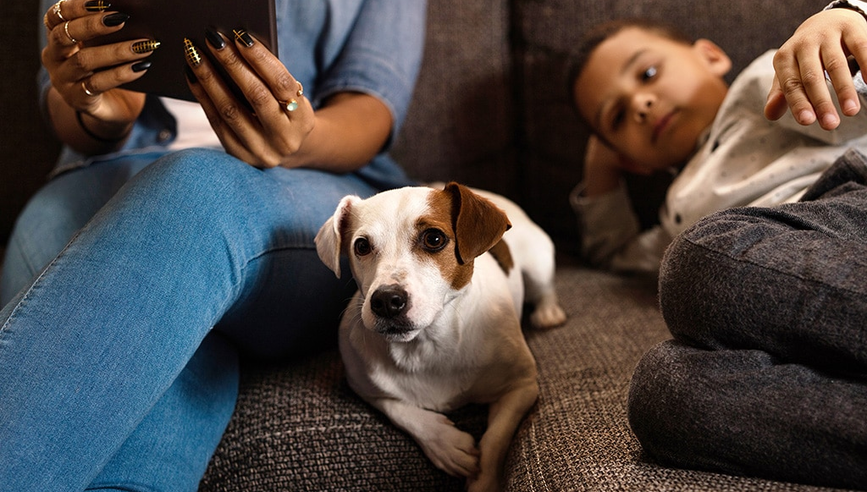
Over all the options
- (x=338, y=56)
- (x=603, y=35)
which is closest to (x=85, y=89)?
(x=338, y=56)

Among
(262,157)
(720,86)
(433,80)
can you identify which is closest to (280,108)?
(262,157)

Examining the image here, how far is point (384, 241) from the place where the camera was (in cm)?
88

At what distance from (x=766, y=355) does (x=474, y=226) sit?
0.38 meters

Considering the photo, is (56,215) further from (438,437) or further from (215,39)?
(438,437)

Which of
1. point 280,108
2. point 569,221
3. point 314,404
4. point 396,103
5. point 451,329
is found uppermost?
point 280,108

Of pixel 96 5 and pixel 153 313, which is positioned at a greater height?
pixel 96 5

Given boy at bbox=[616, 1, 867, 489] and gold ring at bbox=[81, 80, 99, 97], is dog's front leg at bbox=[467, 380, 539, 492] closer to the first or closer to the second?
boy at bbox=[616, 1, 867, 489]

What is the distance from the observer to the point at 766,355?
67 cm

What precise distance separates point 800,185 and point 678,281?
0.45 meters

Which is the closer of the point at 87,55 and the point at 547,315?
the point at 87,55

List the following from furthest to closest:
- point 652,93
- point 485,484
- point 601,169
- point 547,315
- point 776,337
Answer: point 601,169 → point 652,93 → point 547,315 → point 485,484 → point 776,337

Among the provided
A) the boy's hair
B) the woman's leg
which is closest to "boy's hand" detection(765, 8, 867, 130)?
the boy's hair

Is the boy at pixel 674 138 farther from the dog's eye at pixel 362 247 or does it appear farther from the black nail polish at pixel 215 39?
the black nail polish at pixel 215 39

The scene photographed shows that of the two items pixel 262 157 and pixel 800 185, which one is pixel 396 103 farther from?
pixel 800 185
